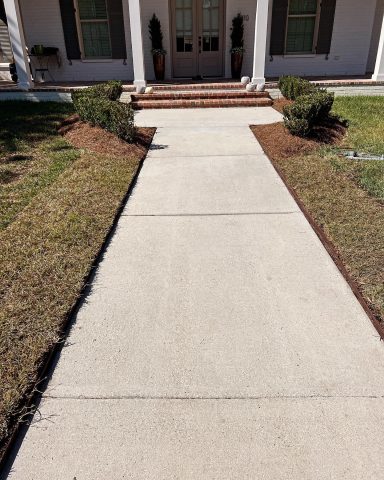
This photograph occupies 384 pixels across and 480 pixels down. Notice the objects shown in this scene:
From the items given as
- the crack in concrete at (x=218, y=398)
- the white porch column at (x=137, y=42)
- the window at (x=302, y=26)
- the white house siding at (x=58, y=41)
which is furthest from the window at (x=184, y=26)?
the crack in concrete at (x=218, y=398)

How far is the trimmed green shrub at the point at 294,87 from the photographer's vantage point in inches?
337

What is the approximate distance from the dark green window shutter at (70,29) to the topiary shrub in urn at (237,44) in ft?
14.6

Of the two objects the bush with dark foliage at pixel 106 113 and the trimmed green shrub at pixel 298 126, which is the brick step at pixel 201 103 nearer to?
the bush with dark foliage at pixel 106 113

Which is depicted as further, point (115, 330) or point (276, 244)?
point (276, 244)

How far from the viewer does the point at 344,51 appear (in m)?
11.9

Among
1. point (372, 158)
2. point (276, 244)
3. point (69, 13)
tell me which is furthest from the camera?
point (69, 13)

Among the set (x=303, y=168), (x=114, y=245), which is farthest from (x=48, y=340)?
(x=303, y=168)

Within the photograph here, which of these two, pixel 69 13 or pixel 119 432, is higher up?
pixel 69 13

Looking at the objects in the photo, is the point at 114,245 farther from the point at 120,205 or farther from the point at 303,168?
the point at 303,168

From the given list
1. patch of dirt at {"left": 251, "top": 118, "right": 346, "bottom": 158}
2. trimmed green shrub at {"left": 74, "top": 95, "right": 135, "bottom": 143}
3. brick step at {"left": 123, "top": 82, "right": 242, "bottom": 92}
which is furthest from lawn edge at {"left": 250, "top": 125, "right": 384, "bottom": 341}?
brick step at {"left": 123, "top": 82, "right": 242, "bottom": 92}

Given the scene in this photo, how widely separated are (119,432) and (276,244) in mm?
2307

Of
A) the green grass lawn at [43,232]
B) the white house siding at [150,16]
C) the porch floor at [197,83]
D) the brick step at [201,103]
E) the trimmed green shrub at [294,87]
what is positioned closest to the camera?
the green grass lawn at [43,232]

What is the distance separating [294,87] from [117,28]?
5551 mm

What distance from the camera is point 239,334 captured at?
269 cm
